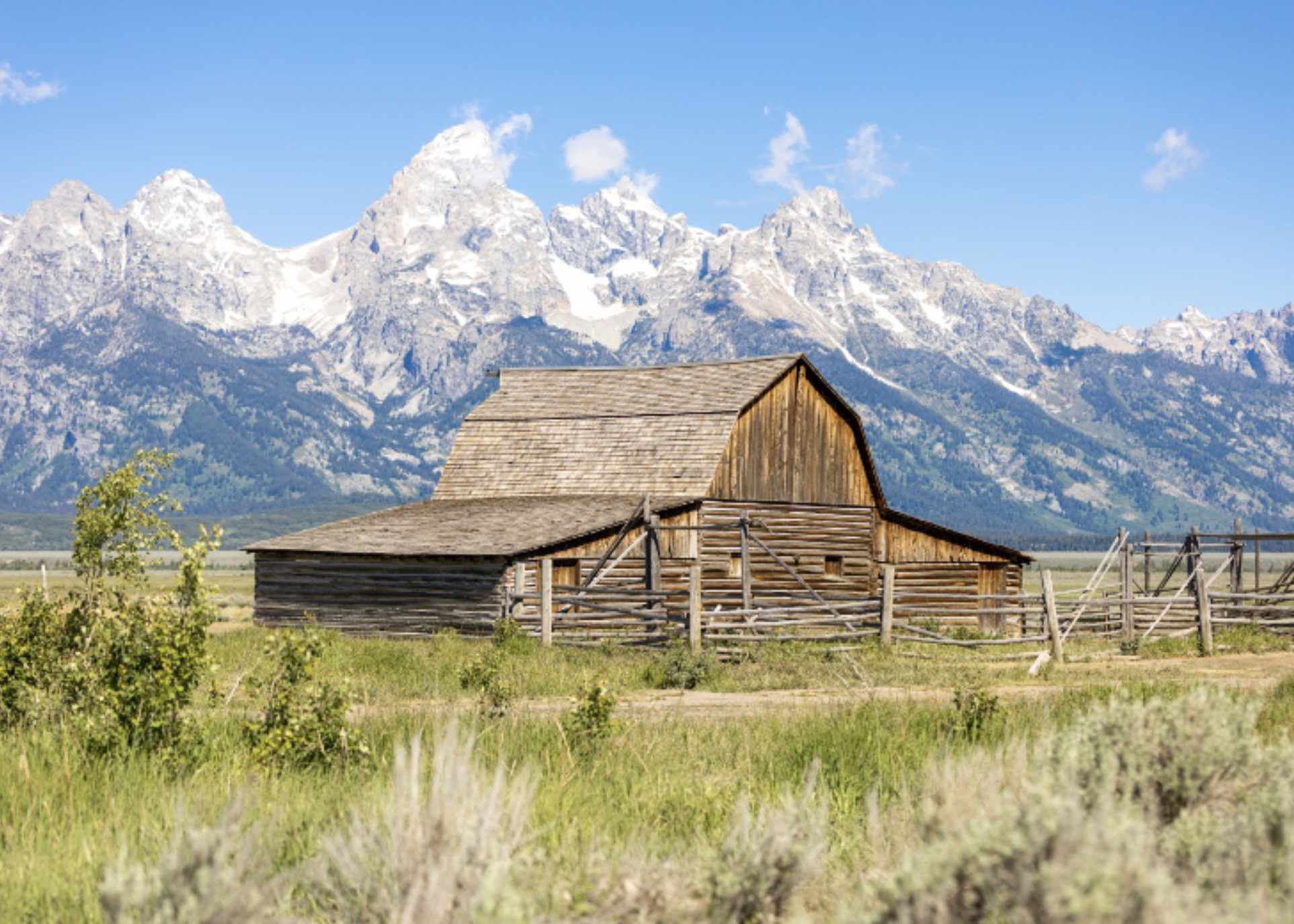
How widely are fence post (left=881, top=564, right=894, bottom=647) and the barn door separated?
12.7 m

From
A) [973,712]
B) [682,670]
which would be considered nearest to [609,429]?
[682,670]

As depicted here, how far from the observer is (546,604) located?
26109 millimetres

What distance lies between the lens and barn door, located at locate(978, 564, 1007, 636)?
39.2 meters

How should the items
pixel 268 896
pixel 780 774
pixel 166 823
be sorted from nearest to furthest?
pixel 268 896, pixel 166 823, pixel 780 774

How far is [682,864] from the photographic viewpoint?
19.4 ft

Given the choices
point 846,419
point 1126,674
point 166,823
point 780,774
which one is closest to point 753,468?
point 846,419

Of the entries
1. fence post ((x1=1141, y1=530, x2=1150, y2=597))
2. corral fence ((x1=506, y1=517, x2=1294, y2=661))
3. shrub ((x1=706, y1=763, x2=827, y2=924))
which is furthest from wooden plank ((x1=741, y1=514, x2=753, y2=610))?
shrub ((x1=706, y1=763, x2=827, y2=924))

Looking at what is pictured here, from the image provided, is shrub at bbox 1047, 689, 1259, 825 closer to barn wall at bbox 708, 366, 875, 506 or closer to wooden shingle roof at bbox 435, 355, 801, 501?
wooden shingle roof at bbox 435, 355, 801, 501

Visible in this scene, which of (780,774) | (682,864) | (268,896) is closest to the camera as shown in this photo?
(268,896)

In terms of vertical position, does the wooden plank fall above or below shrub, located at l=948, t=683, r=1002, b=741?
above

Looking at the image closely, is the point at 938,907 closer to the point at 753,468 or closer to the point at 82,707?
the point at 82,707

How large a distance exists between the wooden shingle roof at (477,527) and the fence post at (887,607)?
6.47 metres

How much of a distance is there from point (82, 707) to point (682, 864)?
5.73 meters

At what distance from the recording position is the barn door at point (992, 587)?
1544 inches
